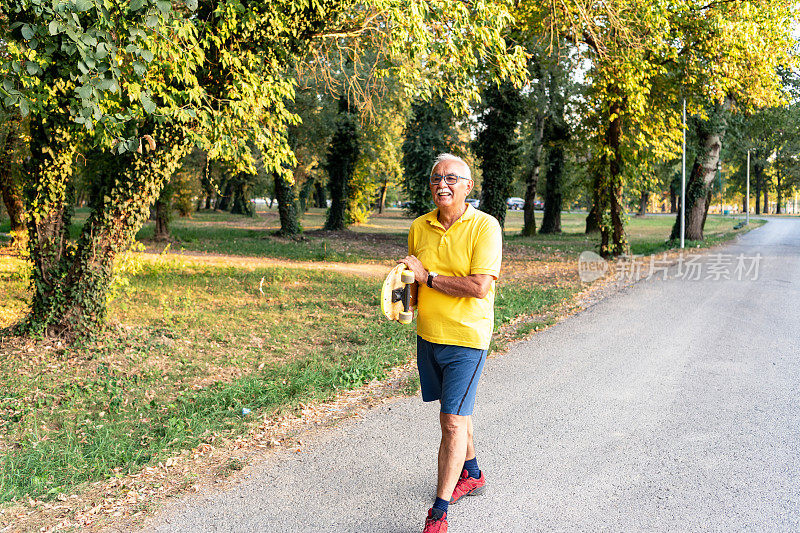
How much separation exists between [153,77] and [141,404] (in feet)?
12.8

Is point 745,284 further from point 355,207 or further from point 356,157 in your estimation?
point 355,207

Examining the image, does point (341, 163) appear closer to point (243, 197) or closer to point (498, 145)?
point (498, 145)

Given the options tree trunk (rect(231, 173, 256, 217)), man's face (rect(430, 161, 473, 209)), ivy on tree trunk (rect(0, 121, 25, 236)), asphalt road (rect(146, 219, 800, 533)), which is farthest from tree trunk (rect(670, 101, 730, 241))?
tree trunk (rect(231, 173, 256, 217))

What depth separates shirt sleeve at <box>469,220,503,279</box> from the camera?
350 centimetres

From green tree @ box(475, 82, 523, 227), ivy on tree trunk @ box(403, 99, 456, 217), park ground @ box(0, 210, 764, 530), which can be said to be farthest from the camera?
ivy on tree trunk @ box(403, 99, 456, 217)

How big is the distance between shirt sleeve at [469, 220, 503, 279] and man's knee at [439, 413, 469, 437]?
0.85 meters

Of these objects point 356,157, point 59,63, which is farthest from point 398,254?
point 59,63

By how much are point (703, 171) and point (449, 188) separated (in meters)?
23.2

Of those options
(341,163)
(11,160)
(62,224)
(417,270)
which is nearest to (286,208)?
(341,163)

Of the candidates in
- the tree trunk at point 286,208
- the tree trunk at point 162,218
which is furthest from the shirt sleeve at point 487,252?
the tree trunk at point 286,208

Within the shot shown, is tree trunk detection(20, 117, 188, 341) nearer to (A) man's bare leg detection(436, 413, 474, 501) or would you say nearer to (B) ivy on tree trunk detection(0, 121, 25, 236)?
(A) man's bare leg detection(436, 413, 474, 501)

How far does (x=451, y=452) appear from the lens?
356 cm

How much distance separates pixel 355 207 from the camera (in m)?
32.2

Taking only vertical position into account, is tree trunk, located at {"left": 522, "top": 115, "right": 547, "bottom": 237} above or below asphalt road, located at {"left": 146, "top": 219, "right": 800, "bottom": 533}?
above
